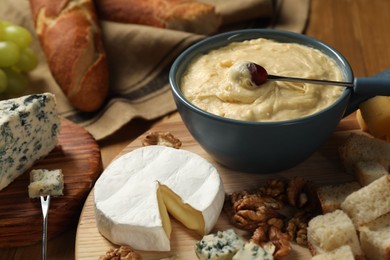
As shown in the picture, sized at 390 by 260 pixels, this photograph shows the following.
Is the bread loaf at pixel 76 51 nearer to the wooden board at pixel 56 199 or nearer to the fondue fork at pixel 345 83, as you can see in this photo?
the wooden board at pixel 56 199

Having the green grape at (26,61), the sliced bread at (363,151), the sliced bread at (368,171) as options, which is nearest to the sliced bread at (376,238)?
the sliced bread at (368,171)

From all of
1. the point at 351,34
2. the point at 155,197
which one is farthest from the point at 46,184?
the point at 351,34

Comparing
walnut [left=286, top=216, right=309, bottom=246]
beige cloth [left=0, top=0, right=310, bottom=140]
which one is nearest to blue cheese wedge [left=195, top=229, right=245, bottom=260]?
walnut [left=286, top=216, right=309, bottom=246]

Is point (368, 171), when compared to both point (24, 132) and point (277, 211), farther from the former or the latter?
point (24, 132)

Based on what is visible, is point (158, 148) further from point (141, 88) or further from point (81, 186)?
point (141, 88)

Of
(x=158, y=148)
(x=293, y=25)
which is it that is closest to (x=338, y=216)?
(x=158, y=148)

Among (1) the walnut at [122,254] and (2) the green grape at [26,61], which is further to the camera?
(2) the green grape at [26,61]
